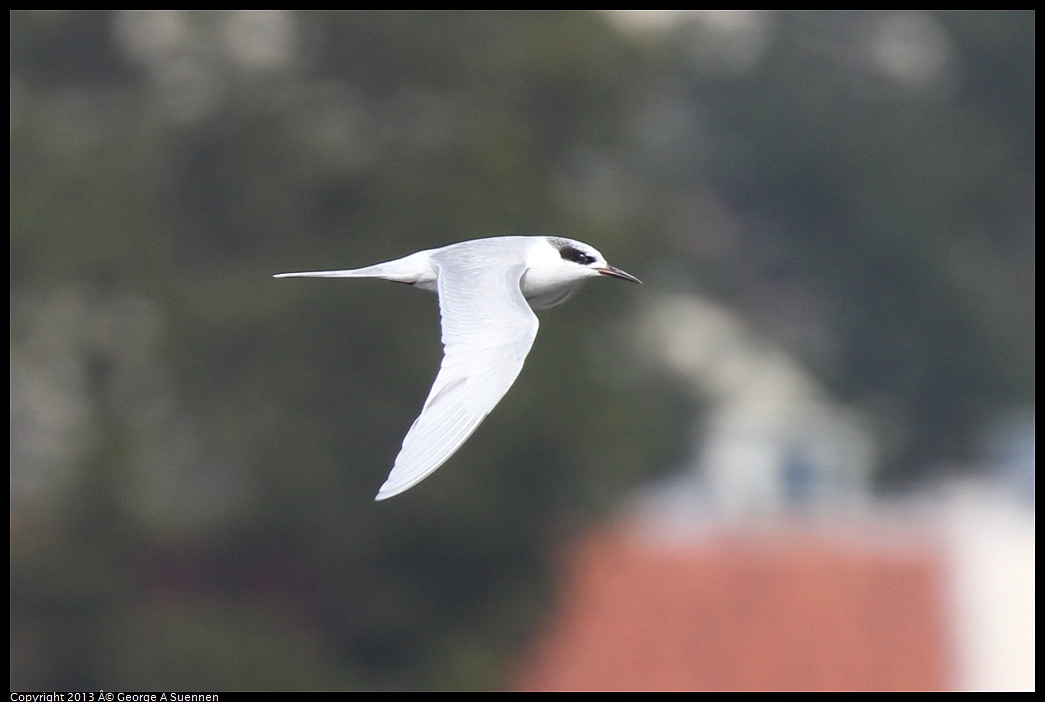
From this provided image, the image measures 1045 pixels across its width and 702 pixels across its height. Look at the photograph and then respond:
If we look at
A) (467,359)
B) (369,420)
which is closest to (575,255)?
(467,359)

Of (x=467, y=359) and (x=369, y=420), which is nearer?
(x=467, y=359)

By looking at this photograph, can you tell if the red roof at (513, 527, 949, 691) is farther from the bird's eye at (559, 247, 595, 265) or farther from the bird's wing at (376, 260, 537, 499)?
the bird's wing at (376, 260, 537, 499)

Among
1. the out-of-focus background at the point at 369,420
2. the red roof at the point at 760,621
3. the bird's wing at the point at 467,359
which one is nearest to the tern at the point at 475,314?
the bird's wing at the point at 467,359

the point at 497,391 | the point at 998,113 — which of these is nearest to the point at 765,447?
the point at 998,113

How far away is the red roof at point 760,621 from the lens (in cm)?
2166

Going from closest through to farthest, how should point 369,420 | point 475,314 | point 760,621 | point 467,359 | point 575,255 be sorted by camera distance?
point 467,359
point 475,314
point 575,255
point 760,621
point 369,420

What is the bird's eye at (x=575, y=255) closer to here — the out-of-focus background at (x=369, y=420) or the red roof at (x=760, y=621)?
the out-of-focus background at (x=369, y=420)

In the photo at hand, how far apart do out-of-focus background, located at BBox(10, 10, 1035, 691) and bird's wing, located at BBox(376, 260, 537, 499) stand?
15211mm

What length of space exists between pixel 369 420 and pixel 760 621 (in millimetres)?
6047

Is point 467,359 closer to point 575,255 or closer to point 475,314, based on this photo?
point 475,314

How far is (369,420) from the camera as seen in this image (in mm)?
24969

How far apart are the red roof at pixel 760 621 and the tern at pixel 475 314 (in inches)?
625

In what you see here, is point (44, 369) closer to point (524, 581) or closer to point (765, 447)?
point (524, 581)

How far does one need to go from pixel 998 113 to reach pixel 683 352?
12.0 m
